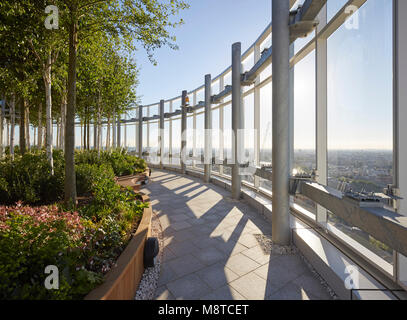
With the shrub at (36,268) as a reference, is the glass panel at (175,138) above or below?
above

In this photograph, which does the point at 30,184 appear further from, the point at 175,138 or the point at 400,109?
the point at 175,138

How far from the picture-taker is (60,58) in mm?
6164

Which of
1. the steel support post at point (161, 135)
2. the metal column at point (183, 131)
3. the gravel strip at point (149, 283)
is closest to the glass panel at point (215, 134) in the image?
the metal column at point (183, 131)

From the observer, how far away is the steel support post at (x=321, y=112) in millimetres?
3777

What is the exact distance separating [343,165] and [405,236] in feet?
6.55

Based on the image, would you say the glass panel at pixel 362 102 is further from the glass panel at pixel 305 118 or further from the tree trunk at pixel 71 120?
the tree trunk at pixel 71 120

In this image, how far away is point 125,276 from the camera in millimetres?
2012

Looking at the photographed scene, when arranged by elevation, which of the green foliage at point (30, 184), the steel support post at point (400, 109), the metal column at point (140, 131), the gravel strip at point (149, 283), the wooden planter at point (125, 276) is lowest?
the gravel strip at point (149, 283)

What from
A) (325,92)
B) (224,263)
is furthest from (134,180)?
(325,92)

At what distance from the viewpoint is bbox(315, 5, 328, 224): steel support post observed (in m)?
3.78

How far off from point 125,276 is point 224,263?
1.52 metres

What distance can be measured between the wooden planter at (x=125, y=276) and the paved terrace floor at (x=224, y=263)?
0.33 metres

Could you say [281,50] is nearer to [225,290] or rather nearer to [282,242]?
[282,242]

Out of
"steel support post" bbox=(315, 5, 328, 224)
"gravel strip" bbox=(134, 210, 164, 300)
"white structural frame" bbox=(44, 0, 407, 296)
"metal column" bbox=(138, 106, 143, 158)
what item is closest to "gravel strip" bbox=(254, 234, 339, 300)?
"white structural frame" bbox=(44, 0, 407, 296)
